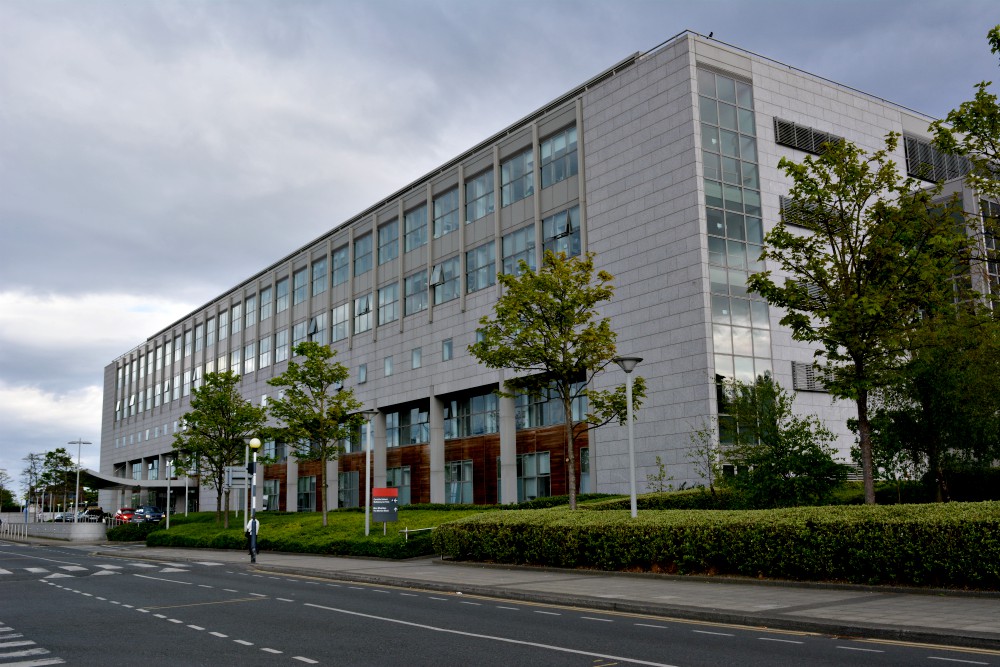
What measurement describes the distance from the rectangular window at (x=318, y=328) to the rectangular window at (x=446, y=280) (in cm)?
1677

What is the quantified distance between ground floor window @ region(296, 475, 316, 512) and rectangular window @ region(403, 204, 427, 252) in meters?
22.8

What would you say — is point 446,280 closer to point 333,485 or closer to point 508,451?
point 508,451

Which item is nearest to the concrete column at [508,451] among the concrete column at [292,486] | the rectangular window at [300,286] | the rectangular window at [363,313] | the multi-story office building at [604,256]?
the multi-story office building at [604,256]

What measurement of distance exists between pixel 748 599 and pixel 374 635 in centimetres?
690

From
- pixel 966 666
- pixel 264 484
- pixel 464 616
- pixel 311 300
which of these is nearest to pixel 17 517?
pixel 264 484

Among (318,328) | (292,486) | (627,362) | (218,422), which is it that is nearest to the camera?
(627,362)

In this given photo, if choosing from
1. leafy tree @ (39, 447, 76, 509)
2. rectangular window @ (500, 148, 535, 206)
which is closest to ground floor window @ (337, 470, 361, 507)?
rectangular window @ (500, 148, 535, 206)

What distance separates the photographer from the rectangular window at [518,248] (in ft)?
154

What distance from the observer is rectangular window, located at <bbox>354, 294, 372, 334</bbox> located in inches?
2444

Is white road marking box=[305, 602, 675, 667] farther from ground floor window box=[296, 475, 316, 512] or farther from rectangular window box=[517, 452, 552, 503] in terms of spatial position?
ground floor window box=[296, 475, 316, 512]

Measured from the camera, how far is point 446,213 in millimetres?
55094

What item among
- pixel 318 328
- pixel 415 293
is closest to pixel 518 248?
pixel 415 293

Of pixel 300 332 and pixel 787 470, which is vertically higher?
pixel 300 332

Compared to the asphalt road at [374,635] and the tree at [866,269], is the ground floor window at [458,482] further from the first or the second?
the tree at [866,269]
